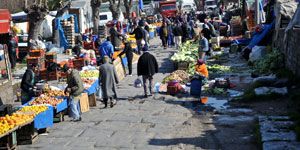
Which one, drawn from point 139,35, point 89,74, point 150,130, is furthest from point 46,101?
point 139,35

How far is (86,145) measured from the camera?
11.7 metres

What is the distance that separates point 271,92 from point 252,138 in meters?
4.09

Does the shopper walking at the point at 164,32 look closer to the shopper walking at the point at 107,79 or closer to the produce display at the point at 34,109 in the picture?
the shopper walking at the point at 107,79

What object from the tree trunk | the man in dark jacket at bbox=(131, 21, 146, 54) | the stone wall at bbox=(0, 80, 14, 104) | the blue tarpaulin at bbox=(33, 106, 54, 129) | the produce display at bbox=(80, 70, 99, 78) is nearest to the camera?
the blue tarpaulin at bbox=(33, 106, 54, 129)

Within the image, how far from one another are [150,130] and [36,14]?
50.1 ft

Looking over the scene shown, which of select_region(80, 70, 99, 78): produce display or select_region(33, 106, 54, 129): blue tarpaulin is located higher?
select_region(80, 70, 99, 78): produce display

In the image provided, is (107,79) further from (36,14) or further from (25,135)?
(36,14)

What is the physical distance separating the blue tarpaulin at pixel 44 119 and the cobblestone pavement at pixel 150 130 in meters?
0.26

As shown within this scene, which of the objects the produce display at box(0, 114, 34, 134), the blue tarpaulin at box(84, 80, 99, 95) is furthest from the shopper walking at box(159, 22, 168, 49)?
the produce display at box(0, 114, 34, 134)

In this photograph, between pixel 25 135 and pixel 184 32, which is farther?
pixel 184 32

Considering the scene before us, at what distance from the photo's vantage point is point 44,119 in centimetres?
1292

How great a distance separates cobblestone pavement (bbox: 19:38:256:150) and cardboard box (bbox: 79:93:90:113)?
0.19m

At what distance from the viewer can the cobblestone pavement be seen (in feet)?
38.0

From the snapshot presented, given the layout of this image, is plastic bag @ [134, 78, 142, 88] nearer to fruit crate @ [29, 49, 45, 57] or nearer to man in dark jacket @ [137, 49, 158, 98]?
man in dark jacket @ [137, 49, 158, 98]
